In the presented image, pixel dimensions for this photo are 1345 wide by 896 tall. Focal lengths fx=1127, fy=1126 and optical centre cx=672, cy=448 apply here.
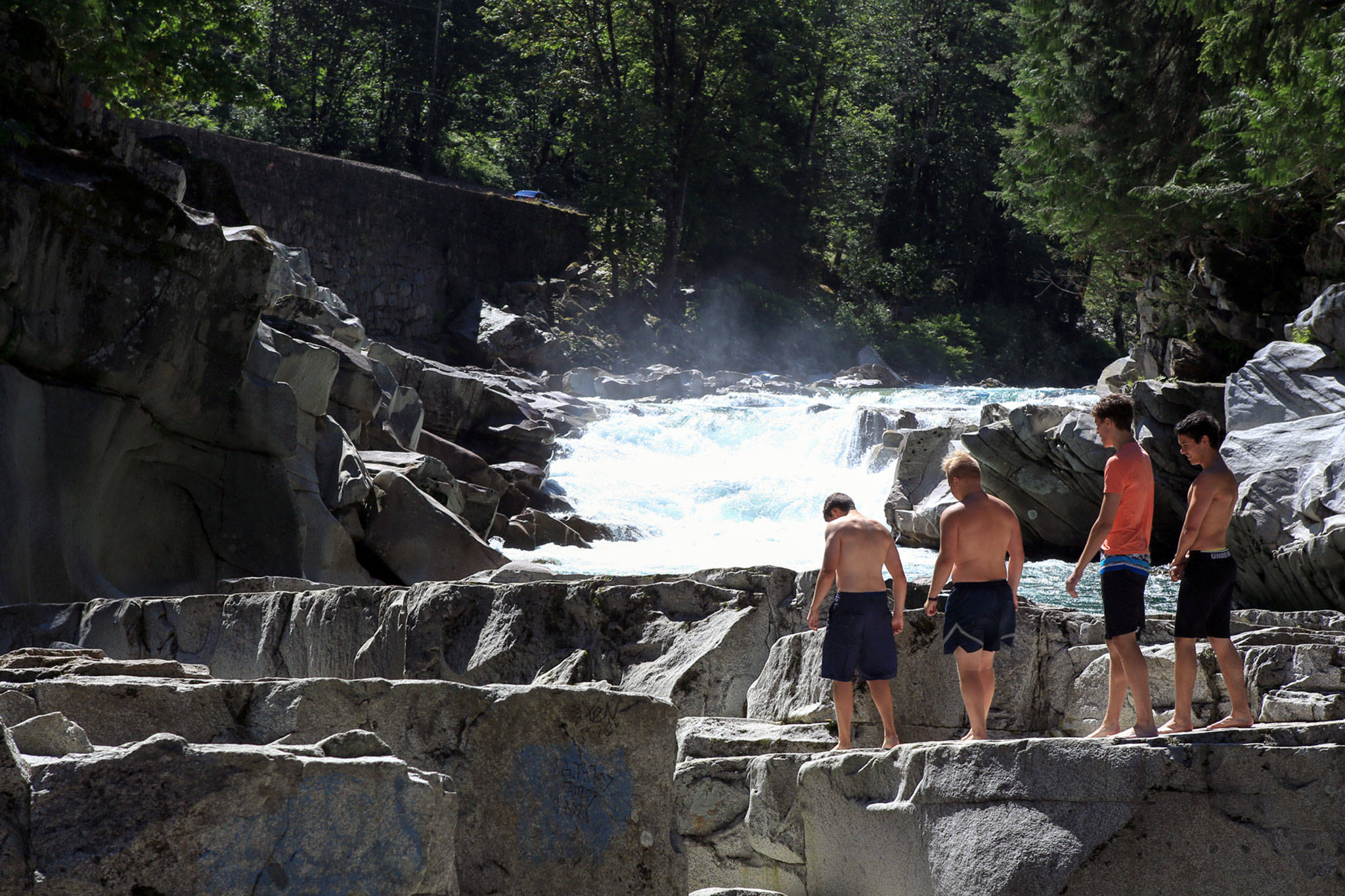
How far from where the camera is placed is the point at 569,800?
3520mm

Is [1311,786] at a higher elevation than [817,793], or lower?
Answer: higher

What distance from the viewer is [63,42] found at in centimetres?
1305

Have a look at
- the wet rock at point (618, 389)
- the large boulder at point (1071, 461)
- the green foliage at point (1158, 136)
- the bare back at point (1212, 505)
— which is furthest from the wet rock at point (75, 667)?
the wet rock at point (618, 389)

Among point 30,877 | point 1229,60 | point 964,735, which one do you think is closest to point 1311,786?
point 964,735

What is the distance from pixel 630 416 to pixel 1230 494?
2201 cm

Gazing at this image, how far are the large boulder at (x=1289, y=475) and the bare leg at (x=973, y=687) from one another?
320 inches

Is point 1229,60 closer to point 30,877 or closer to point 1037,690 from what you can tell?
point 1037,690

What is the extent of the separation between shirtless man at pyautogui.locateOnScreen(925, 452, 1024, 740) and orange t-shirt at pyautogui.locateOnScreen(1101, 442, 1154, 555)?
39 centimetres

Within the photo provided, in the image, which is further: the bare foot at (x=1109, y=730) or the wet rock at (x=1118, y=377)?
the wet rock at (x=1118, y=377)

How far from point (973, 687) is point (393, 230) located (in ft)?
98.8

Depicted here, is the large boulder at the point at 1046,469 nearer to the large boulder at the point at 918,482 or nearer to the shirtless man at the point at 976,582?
the large boulder at the point at 918,482

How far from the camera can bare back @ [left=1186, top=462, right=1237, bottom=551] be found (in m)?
4.41

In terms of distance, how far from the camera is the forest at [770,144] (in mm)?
33875

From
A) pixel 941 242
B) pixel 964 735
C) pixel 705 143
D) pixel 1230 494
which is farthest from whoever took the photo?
pixel 941 242
